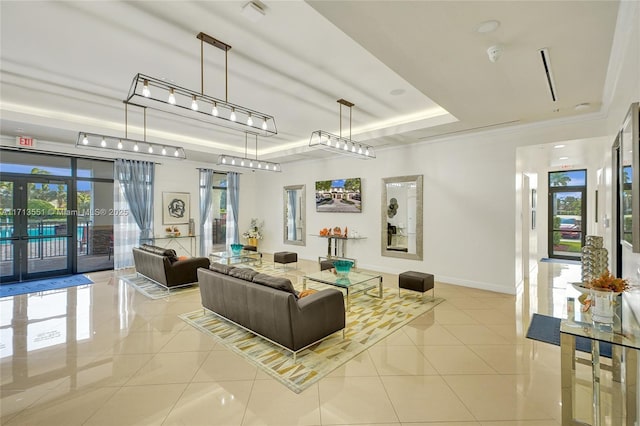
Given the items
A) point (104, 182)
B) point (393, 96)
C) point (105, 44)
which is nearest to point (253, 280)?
point (105, 44)

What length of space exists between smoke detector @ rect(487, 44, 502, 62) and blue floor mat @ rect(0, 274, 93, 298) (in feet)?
25.2

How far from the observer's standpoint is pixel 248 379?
8.80ft

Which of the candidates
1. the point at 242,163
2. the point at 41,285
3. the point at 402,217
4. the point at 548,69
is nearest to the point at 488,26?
the point at 548,69

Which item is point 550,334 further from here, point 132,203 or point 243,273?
point 132,203

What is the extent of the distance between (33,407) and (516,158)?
275 inches

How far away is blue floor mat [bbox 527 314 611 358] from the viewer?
3.21 m

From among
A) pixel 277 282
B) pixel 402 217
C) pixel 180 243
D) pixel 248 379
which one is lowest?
pixel 248 379

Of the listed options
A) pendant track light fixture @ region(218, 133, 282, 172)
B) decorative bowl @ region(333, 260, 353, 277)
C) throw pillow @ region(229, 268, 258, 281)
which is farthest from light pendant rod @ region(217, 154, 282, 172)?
throw pillow @ region(229, 268, 258, 281)

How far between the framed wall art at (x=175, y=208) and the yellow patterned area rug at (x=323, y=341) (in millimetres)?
4500

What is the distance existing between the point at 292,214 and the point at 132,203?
167 inches

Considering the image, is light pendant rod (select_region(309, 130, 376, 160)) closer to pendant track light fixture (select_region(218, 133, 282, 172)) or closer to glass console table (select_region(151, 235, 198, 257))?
pendant track light fixture (select_region(218, 133, 282, 172))

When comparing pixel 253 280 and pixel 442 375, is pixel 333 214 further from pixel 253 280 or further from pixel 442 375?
pixel 442 375

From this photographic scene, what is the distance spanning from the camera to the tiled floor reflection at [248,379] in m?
2.23

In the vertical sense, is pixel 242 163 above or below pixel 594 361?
above
